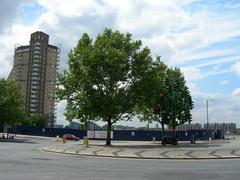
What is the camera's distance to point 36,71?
162000 mm

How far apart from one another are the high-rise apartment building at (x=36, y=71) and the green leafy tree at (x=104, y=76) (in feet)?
344

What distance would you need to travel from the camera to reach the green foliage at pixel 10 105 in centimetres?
7588

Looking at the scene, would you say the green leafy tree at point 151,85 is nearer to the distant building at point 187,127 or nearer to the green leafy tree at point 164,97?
A: the green leafy tree at point 164,97

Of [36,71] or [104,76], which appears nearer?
[104,76]

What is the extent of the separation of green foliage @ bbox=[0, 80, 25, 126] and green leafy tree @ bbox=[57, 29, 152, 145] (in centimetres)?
2418

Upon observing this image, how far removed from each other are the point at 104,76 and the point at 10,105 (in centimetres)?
2875

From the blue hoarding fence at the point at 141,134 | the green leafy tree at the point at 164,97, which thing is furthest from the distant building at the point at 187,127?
the green leafy tree at the point at 164,97

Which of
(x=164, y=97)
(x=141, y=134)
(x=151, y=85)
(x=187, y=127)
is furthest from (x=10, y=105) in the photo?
(x=187, y=127)

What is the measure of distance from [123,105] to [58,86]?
8915mm

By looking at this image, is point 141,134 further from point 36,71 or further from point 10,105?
point 36,71

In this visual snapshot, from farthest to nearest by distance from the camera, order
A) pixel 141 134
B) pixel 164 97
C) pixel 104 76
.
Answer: pixel 141 134 → pixel 164 97 → pixel 104 76

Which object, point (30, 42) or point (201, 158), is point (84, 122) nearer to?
point (201, 158)

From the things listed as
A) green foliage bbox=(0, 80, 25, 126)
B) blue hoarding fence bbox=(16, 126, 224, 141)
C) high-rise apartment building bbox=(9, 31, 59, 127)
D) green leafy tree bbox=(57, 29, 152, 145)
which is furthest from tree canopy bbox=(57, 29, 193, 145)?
high-rise apartment building bbox=(9, 31, 59, 127)

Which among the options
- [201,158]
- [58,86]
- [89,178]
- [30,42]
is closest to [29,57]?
[30,42]
